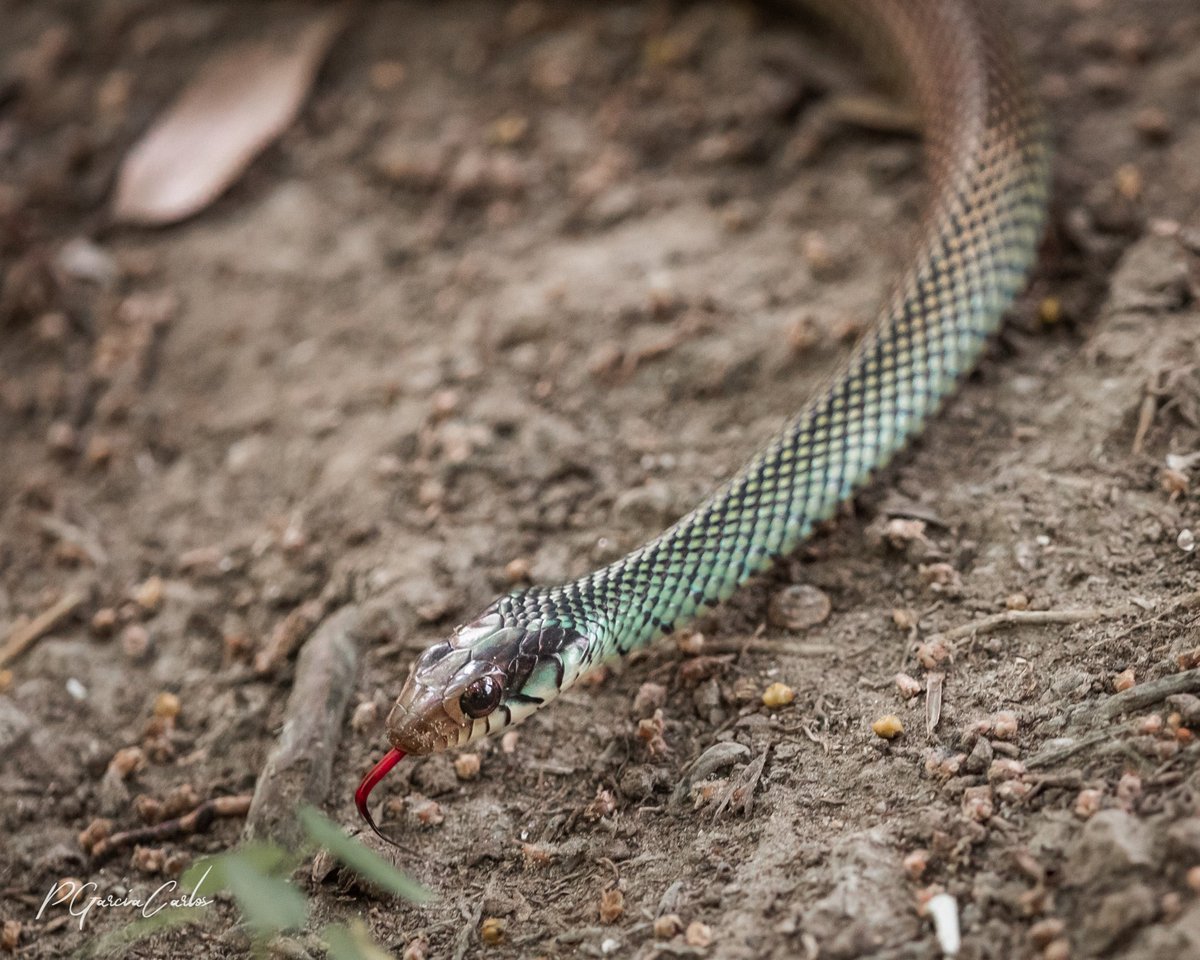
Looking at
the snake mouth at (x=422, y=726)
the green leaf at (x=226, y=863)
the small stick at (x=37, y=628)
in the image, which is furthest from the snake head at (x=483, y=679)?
the small stick at (x=37, y=628)

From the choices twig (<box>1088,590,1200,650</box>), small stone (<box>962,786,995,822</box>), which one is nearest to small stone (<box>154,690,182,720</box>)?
small stone (<box>962,786,995,822</box>)

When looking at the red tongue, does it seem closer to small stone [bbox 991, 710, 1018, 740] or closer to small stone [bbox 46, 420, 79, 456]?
small stone [bbox 991, 710, 1018, 740]

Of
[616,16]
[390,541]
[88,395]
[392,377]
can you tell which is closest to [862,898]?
[390,541]

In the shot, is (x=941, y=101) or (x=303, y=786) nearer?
(x=303, y=786)

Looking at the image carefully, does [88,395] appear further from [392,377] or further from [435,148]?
[435,148]

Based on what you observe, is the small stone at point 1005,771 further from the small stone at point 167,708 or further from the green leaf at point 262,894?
the small stone at point 167,708

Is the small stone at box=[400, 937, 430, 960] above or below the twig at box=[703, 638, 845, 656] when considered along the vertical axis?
→ below
